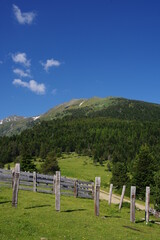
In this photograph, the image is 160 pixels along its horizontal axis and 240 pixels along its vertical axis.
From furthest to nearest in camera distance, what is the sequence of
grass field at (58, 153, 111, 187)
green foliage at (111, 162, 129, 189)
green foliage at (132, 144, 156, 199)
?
grass field at (58, 153, 111, 187) < green foliage at (111, 162, 129, 189) < green foliage at (132, 144, 156, 199)

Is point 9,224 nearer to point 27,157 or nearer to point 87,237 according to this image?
point 87,237

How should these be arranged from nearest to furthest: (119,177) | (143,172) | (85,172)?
(143,172)
(119,177)
(85,172)

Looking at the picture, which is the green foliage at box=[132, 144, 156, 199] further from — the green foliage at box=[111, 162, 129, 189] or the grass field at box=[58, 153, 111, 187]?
the grass field at box=[58, 153, 111, 187]

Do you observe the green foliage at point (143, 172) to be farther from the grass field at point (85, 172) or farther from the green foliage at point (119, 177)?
the grass field at point (85, 172)

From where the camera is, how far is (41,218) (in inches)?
533

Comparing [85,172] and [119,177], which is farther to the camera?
[85,172]

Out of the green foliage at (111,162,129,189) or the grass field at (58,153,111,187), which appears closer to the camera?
the green foliage at (111,162,129,189)

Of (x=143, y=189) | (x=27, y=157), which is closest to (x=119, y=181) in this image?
(x=143, y=189)

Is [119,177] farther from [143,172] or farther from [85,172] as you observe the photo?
[85,172]

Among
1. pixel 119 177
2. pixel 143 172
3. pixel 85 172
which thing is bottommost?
pixel 85 172

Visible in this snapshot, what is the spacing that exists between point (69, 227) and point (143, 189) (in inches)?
2026

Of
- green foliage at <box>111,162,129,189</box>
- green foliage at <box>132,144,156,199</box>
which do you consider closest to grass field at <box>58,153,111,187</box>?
Result: green foliage at <box>111,162,129,189</box>

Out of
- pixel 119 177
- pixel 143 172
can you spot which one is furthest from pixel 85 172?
pixel 143 172

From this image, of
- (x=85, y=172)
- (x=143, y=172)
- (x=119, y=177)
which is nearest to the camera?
(x=143, y=172)
